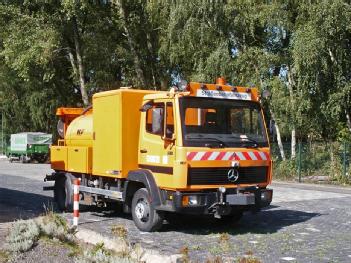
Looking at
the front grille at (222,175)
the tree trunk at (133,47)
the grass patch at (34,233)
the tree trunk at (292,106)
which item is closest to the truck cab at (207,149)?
the front grille at (222,175)

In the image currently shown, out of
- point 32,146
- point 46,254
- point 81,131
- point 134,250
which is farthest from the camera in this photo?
point 32,146

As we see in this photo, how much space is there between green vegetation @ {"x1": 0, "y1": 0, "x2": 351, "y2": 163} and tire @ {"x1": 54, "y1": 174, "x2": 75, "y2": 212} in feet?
18.6

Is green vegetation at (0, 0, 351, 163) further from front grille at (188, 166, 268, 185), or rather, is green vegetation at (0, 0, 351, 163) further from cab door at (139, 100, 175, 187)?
cab door at (139, 100, 175, 187)

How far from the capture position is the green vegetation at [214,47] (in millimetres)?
23078

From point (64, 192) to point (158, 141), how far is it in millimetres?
4735

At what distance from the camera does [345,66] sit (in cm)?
2342

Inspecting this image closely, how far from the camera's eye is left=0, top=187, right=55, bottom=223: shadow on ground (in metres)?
13.2

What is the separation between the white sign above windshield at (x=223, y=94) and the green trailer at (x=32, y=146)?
38.8m

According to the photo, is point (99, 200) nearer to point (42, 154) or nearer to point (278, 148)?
point (278, 148)

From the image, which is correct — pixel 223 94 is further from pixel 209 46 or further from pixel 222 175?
pixel 209 46

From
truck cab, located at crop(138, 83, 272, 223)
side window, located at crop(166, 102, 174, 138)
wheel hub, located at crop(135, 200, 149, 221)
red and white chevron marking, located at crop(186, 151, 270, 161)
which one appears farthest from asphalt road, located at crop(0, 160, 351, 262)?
side window, located at crop(166, 102, 174, 138)

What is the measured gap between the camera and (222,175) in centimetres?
1070

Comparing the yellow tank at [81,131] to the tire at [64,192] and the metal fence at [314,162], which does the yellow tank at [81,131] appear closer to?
the tire at [64,192]

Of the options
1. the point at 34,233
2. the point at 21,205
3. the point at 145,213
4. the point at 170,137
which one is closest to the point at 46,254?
the point at 34,233
